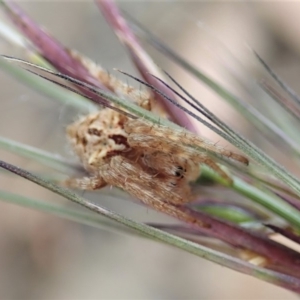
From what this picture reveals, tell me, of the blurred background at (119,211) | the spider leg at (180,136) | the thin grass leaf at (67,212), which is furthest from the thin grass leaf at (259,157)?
the blurred background at (119,211)

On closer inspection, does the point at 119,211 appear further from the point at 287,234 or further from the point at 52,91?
the point at 287,234

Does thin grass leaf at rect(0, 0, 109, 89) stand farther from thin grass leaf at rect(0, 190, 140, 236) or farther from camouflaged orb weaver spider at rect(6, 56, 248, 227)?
thin grass leaf at rect(0, 190, 140, 236)

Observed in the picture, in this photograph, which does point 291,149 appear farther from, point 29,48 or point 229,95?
point 29,48

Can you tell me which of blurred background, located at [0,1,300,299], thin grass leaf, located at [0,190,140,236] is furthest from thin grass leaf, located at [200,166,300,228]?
blurred background, located at [0,1,300,299]

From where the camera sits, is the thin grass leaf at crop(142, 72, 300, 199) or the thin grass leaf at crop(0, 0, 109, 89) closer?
the thin grass leaf at crop(142, 72, 300, 199)

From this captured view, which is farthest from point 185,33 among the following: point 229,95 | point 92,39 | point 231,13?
point 229,95

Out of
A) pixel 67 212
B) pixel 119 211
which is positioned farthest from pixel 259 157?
pixel 119 211

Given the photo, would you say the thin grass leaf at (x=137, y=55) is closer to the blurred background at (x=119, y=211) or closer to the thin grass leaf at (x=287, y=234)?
the thin grass leaf at (x=287, y=234)
